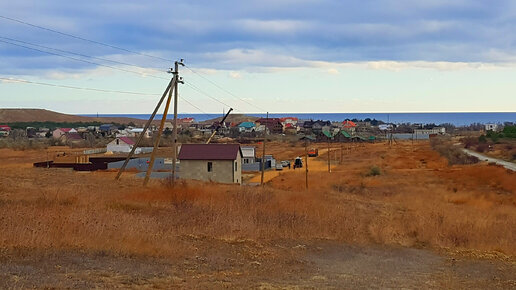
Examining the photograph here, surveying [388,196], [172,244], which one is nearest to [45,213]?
[172,244]

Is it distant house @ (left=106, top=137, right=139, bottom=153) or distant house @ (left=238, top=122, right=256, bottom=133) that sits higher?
distant house @ (left=238, top=122, right=256, bottom=133)

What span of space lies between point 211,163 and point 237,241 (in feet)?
87.4

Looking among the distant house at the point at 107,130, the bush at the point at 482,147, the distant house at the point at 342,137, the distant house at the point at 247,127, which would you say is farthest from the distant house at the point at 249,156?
the distant house at the point at 247,127

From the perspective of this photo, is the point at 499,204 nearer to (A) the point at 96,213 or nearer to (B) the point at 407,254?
(B) the point at 407,254

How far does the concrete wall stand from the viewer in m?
42.8

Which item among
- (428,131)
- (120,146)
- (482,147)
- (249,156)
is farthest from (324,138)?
(249,156)

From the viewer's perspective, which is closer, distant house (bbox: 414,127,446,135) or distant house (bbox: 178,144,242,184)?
distant house (bbox: 178,144,242,184)

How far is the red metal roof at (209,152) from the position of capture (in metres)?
43.0

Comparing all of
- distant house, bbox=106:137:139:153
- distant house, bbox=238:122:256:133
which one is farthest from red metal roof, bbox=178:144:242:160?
distant house, bbox=238:122:256:133

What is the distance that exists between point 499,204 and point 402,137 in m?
120

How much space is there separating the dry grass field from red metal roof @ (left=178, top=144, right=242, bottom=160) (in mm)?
12296

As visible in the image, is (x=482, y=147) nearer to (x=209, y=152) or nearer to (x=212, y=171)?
(x=209, y=152)

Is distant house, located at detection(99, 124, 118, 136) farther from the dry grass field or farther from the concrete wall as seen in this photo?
the dry grass field

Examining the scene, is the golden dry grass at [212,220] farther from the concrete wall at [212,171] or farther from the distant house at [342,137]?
the distant house at [342,137]
